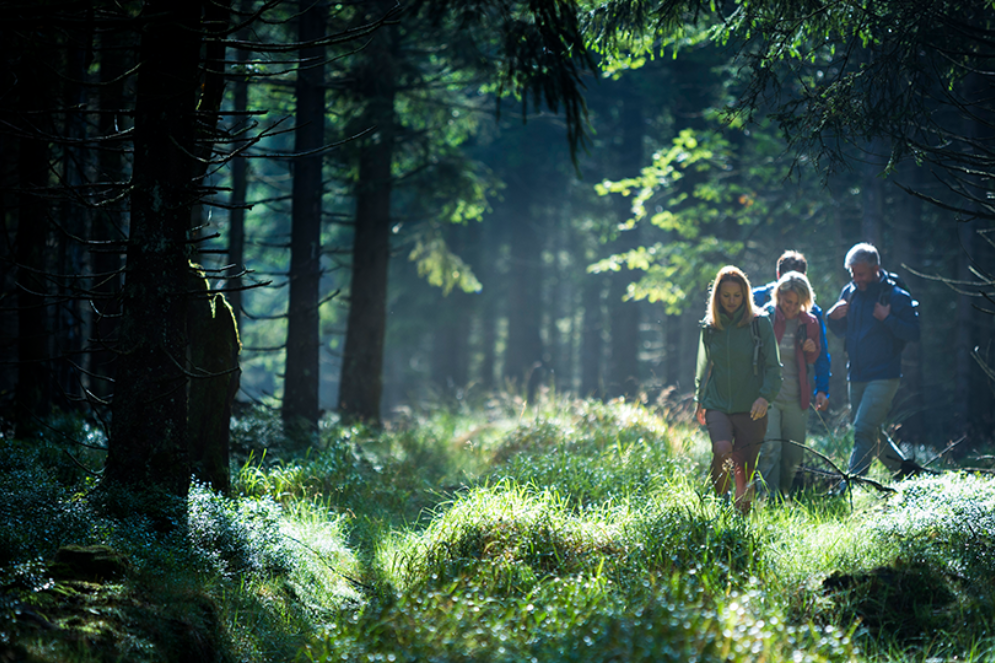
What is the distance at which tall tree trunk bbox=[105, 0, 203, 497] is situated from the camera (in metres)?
5.04

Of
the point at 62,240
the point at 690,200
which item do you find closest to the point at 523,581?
the point at 62,240

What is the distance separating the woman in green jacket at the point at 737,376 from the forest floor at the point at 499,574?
473mm

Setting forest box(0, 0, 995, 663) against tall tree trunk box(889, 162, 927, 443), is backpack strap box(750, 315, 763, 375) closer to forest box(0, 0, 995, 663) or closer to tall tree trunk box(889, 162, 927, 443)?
forest box(0, 0, 995, 663)

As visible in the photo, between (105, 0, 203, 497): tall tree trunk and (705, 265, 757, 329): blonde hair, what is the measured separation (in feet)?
14.6

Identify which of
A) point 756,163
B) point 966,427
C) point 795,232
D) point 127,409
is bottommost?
point 966,427

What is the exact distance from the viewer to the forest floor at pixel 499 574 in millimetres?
3539

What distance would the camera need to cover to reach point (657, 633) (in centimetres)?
355

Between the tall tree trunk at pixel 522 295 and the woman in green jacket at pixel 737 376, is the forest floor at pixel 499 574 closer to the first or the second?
the woman in green jacket at pixel 737 376

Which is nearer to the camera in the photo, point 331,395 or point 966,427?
point 966,427

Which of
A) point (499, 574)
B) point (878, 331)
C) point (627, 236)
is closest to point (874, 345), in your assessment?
point (878, 331)

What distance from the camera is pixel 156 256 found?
199 inches

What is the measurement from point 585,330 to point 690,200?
9556mm

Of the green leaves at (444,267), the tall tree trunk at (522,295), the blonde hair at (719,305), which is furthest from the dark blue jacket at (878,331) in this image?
the tall tree trunk at (522,295)

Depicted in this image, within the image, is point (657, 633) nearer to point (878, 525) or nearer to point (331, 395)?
point (878, 525)
